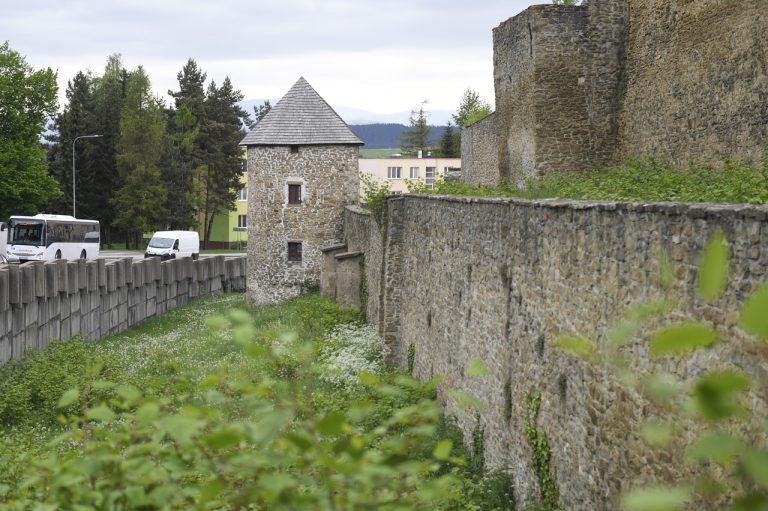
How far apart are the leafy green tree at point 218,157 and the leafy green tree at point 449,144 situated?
2645 centimetres

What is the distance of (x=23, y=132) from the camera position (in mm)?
58938

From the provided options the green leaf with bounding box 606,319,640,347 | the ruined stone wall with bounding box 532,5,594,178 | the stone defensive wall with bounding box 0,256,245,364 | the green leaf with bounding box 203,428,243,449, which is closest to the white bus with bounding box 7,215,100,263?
the stone defensive wall with bounding box 0,256,245,364

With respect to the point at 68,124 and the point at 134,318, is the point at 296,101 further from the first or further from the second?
the point at 68,124

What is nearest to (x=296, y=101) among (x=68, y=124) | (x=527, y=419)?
(x=527, y=419)

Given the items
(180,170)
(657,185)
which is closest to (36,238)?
(180,170)

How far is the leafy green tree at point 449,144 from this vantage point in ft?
322

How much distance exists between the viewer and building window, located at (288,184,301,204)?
32.6 m

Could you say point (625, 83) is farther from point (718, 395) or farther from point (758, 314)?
point (758, 314)

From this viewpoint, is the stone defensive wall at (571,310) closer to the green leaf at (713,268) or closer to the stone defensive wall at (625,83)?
the green leaf at (713,268)

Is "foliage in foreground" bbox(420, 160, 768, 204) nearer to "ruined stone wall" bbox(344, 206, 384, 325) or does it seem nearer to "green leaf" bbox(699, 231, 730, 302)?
"ruined stone wall" bbox(344, 206, 384, 325)

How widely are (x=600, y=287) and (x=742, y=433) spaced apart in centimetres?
265

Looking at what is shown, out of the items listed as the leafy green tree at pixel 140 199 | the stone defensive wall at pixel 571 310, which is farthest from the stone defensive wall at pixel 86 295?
the leafy green tree at pixel 140 199

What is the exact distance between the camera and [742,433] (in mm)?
4742

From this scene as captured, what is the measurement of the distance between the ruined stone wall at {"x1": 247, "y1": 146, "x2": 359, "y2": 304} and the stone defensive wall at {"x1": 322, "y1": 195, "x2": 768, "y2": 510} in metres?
17.2
